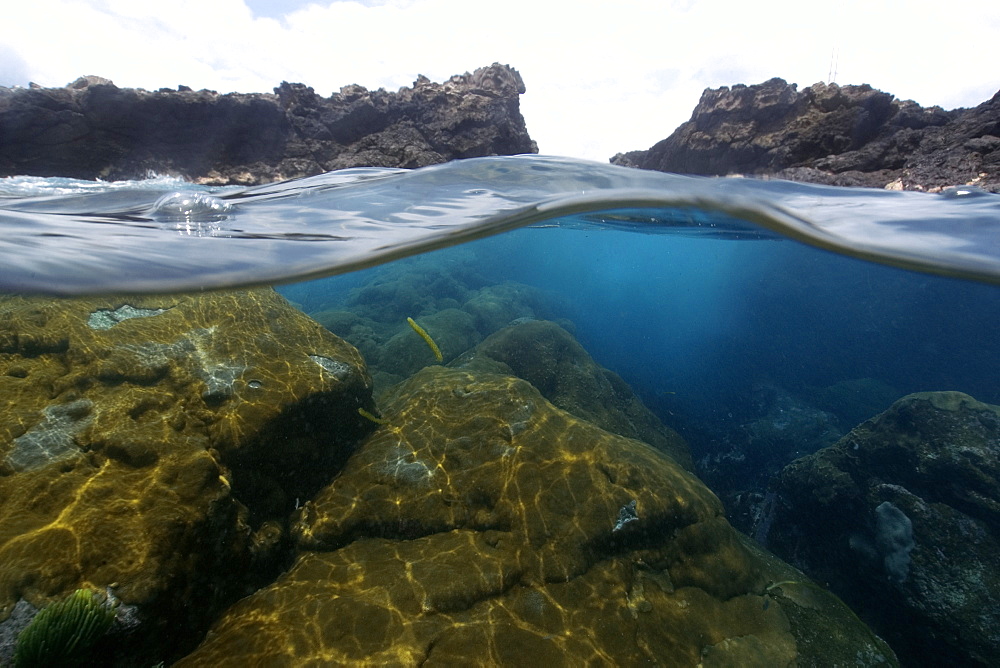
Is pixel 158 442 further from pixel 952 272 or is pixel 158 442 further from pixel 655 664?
pixel 952 272

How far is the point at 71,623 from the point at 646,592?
5472 millimetres

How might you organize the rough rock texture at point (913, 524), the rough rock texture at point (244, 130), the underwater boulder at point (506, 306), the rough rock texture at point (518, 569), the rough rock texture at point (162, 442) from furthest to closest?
the underwater boulder at point (506, 306)
the rough rock texture at point (244, 130)
the rough rock texture at point (913, 524)
the rough rock texture at point (518, 569)
the rough rock texture at point (162, 442)

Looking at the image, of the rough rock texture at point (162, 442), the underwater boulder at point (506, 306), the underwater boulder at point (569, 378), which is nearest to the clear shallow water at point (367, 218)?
the rough rock texture at point (162, 442)

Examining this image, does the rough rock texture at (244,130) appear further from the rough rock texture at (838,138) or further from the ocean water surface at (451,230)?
the rough rock texture at (838,138)

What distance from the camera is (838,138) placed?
26.4 feet

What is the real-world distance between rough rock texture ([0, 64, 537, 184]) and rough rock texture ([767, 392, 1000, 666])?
11310mm

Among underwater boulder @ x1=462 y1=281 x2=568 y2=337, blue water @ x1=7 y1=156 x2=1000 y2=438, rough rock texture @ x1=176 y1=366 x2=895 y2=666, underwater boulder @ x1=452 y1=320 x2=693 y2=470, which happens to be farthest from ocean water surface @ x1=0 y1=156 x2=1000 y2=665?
underwater boulder @ x1=462 y1=281 x2=568 y2=337

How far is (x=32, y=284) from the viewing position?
6.16m

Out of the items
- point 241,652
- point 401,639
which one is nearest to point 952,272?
point 401,639

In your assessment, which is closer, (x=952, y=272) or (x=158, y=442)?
(x=158, y=442)

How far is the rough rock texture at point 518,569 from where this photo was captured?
383cm

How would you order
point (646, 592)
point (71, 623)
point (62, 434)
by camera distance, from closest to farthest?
1. point (71, 623)
2. point (62, 434)
3. point (646, 592)

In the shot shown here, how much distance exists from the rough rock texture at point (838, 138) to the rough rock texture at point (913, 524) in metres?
5.27

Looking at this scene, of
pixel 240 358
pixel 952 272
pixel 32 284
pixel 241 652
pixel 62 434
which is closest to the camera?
pixel 241 652
